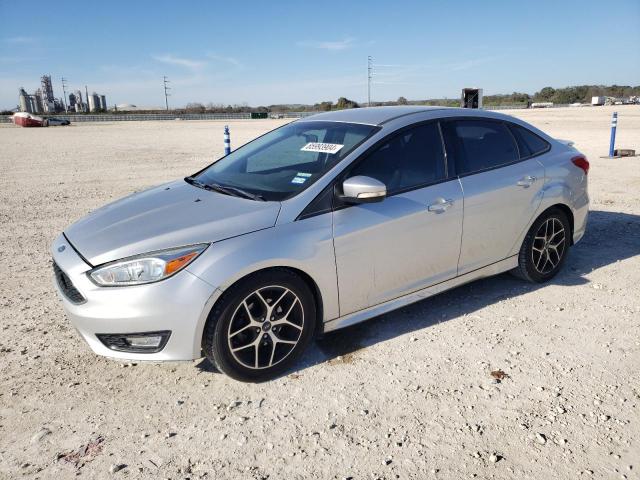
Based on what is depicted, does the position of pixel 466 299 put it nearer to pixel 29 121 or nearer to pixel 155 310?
pixel 155 310

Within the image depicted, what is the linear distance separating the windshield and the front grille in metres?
1.21

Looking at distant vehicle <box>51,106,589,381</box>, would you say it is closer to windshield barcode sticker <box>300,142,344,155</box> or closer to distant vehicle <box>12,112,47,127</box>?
windshield barcode sticker <box>300,142,344,155</box>

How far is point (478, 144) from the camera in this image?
13.9 feet

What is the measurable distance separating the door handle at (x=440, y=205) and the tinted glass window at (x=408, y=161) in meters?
0.17

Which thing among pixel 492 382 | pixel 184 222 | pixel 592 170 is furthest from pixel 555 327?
pixel 592 170

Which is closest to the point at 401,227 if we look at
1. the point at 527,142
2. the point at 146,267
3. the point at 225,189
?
the point at 225,189

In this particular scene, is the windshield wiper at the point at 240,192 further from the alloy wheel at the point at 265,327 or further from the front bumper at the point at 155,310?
the front bumper at the point at 155,310

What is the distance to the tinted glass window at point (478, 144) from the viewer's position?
159 inches

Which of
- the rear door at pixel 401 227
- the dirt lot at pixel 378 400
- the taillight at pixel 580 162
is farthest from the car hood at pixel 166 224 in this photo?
the taillight at pixel 580 162

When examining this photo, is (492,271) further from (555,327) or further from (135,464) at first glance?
(135,464)

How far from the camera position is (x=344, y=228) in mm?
3311

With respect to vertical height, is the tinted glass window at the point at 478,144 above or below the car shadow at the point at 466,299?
above

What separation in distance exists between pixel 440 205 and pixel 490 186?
0.61 metres

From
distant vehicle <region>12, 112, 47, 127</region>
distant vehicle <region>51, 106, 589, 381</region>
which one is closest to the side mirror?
distant vehicle <region>51, 106, 589, 381</region>
